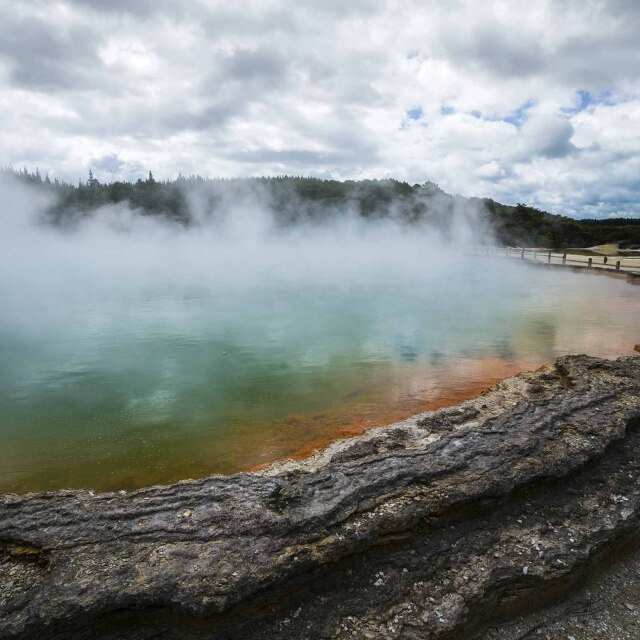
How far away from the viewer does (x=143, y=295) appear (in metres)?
12.6

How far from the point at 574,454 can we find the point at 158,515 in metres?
2.54

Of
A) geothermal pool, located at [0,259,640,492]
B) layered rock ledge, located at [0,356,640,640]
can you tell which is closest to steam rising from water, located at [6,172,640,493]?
geothermal pool, located at [0,259,640,492]

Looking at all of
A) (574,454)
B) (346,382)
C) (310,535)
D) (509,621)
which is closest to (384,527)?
(310,535)

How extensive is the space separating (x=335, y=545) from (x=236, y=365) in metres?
4.56

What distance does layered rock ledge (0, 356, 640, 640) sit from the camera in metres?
2.00

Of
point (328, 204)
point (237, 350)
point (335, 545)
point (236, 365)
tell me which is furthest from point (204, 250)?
point (335, 545)

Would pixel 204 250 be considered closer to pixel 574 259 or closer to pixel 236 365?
pixel 574 259

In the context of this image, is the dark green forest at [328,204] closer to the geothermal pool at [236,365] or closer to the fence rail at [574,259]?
the fence rail at [574,259]

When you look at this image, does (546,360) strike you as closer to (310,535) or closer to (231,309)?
(310,535)

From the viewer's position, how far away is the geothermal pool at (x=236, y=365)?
4242 mm

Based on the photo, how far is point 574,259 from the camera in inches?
846

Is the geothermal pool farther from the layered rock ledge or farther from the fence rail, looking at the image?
the fence rail

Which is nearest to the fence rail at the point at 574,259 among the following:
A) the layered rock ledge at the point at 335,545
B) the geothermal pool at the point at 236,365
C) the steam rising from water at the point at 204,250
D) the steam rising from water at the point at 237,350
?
the steam rising from water at the point at 237,350

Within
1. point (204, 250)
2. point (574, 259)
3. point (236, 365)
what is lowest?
point (236, 365)
